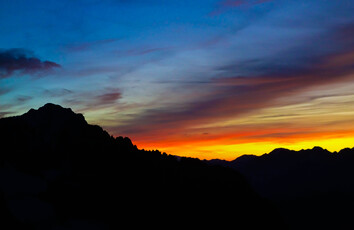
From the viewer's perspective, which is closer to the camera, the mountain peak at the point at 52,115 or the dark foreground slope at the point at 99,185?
the dark foreground slope at the point at 99,185

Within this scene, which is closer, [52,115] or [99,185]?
[99,185]

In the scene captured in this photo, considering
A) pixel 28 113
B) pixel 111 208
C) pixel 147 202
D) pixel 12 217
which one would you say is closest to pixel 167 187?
pixel 147 202

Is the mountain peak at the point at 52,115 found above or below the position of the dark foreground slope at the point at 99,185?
above

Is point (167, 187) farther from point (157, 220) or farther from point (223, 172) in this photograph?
point (223, 172)

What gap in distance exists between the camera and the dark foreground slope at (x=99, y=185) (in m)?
68.5

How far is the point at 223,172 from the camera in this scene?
10412cm

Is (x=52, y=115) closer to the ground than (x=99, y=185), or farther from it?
farther from it

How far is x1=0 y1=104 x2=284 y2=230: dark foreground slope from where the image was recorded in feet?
225

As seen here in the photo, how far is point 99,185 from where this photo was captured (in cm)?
7762

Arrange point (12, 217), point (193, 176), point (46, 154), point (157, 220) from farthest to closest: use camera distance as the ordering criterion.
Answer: point (193, 176) < point (46, 154) < point (157, 220) < point (12, 217)

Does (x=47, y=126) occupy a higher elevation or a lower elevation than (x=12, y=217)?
higher

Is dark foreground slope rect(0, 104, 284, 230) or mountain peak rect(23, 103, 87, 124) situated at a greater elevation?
mountain peak rect(23, 103, 87, 124)

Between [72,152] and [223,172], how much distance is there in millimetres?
46121

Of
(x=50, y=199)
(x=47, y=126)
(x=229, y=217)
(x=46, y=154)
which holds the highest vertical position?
(x=47, y=126)
